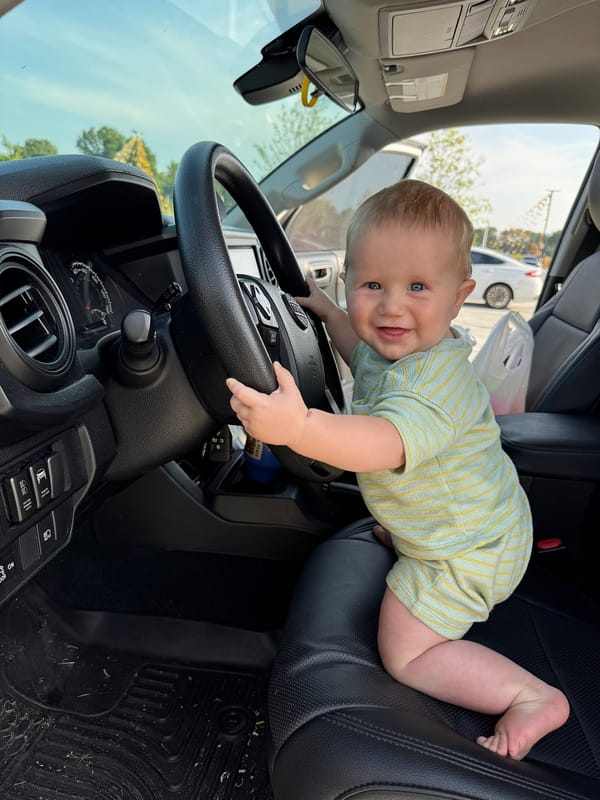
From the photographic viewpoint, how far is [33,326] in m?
0.86

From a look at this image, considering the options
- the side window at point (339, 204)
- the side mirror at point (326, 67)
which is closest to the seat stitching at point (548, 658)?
the side mirror at point (326, 67)

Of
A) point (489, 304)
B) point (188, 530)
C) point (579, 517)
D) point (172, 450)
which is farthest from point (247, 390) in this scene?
point (489, 304)

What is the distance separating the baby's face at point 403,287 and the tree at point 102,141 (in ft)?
4.48

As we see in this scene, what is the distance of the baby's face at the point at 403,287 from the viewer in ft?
2.98

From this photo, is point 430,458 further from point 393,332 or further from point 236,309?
point 236,309

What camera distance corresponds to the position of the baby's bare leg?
0.84m

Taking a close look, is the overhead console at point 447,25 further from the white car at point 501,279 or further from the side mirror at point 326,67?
the white car at point 501,279

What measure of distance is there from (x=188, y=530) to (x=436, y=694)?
0.69 m

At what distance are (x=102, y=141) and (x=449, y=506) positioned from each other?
1805mm

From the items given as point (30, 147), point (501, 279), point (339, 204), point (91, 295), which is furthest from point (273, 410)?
point (501, 279)

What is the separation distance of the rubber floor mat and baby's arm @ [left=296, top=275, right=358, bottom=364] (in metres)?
0.84

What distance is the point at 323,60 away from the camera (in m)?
1.86

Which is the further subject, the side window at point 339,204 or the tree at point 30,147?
the side window at point 339,204

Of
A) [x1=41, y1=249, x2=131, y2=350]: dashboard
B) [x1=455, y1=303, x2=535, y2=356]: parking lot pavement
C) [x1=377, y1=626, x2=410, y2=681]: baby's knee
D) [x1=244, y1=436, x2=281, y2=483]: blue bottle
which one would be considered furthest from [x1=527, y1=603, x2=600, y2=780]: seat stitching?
[x1=455, y1=303, x2=535, y2=356]: parking lot pavement
